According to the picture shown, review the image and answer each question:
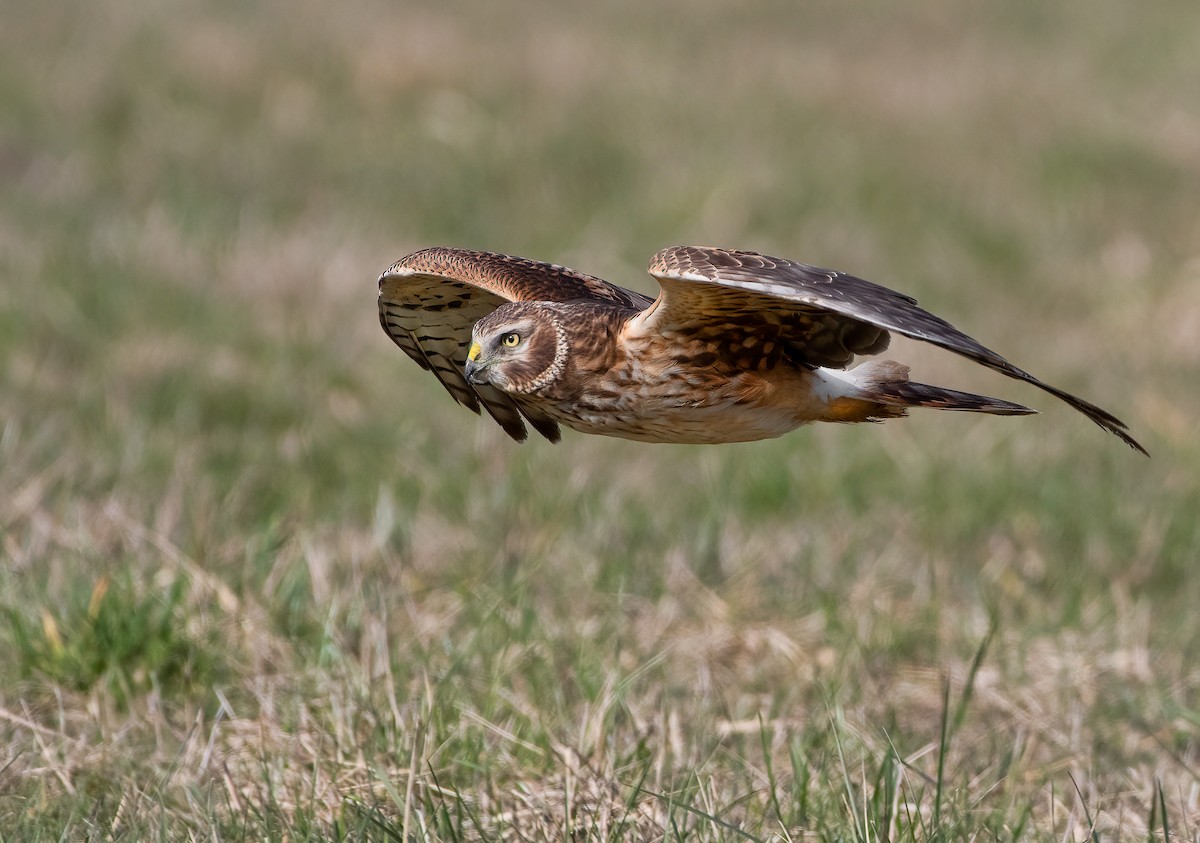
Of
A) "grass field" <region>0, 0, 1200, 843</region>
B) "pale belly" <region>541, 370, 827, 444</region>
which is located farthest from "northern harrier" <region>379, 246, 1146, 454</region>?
"grass field" <region>0, 0, 1200, 843</region>

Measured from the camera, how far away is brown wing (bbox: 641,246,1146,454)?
3275mm

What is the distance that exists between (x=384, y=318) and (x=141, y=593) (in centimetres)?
109

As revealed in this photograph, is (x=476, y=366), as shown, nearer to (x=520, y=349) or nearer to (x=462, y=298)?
(x=520, y=349)

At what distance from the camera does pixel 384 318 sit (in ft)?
14.9

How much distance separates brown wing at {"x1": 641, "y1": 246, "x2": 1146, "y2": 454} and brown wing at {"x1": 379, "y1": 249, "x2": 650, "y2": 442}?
0.60 metres

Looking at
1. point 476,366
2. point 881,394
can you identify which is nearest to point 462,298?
point 476,366

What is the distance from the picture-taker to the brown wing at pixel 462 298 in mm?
4184

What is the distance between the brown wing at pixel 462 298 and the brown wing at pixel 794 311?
60cm

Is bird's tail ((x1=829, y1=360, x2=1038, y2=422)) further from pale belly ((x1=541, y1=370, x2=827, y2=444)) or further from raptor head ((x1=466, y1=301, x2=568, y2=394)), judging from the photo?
raptor head ((x1=466, y1=301, x2=568, y2=394))

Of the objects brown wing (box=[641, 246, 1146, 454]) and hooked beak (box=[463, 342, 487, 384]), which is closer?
brown wing (box=[641, 246, 1146, 454])

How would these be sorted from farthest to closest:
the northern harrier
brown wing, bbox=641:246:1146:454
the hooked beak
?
the hooked beak, the northern harrier, brown wing, bbox=641:246:1146:454

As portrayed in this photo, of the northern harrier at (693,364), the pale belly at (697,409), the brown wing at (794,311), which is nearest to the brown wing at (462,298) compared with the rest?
the northern harrier at (693,364)

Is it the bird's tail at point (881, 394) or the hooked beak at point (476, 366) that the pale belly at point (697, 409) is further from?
the hooked beak at point (476, 366)

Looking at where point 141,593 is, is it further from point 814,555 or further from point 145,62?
point 145,62
